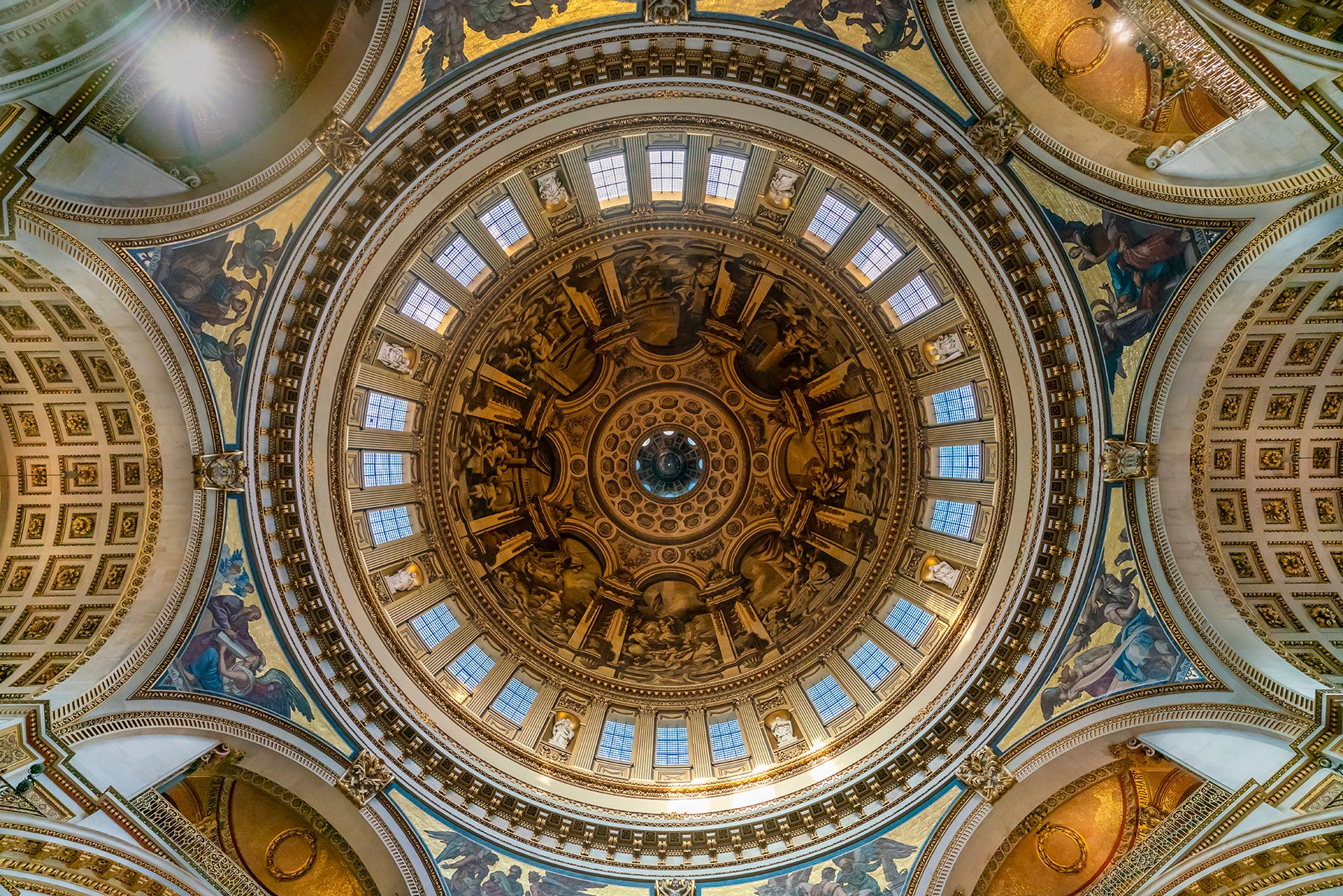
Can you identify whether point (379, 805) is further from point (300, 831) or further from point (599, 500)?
point (599, 500)

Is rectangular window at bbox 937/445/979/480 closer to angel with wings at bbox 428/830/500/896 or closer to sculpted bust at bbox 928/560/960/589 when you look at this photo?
sculpted bust at bbox 928/560/960/589

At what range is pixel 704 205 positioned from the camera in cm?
2200

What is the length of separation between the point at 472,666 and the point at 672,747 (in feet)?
25.4

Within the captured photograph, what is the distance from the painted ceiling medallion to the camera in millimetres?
23969

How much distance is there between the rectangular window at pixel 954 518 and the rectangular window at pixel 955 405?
2.94 m

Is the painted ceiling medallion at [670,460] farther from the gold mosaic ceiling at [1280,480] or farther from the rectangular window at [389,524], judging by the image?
the gold mosaic ceiling at [1280,480]

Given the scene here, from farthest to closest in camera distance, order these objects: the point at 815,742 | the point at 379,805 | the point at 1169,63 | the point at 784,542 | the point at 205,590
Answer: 1. the point at 784,542
2. the point at 815,742
3. the point at 379,805
4. the point at 205,590
5. the point at 1169,63

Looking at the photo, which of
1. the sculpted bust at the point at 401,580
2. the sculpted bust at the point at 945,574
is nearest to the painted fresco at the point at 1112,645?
the sculpted bust at the point at 945,574

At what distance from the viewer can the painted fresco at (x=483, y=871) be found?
17609mm

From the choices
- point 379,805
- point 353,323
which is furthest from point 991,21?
point 379,805

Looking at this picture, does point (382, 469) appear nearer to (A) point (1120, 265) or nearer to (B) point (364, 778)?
(B) point (364, 778)

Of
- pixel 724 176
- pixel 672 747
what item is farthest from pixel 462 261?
pixel 672 747

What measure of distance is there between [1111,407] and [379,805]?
73.7ft

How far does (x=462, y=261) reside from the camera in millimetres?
21000
